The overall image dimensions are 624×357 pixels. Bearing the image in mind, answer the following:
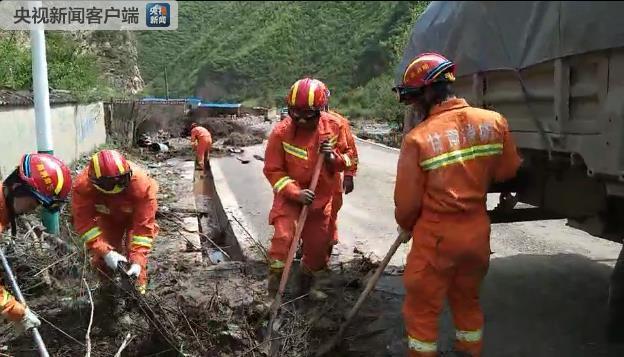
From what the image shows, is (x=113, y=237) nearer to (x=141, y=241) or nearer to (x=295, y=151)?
(x=141, y=241)

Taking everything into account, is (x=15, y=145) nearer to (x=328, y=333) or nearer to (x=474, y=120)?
(x=328, y=333)

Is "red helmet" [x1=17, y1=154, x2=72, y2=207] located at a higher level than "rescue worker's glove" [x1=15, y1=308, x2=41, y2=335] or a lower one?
higher

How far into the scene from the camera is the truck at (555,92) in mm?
2539

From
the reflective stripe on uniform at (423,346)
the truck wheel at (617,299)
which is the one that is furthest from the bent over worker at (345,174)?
the truck wheel at (617,299)

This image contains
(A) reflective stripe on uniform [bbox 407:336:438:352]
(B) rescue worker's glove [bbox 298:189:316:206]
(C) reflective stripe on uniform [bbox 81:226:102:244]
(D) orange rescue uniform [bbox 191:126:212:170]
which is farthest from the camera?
(D) orange rescue uniform [bbox 191:126:212:170]

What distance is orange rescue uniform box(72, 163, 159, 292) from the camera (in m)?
3.96

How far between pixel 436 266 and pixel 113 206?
2.46 m

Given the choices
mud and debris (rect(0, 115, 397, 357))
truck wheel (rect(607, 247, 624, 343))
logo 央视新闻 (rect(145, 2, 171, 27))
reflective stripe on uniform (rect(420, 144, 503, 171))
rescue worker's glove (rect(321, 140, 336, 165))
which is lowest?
mud and debris (rect(0, 115, 397, 357))

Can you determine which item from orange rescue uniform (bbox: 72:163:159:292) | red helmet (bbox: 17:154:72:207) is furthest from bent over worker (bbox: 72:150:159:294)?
red helmet (bbox: 17:154:72:207)

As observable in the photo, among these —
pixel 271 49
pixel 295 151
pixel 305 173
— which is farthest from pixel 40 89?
pixel 271 49

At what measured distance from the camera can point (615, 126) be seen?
2543 mm

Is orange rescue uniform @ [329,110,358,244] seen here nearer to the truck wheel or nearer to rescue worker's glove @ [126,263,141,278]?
rescue worker's glove @ [126,263,141,278]

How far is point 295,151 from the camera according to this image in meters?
4.45

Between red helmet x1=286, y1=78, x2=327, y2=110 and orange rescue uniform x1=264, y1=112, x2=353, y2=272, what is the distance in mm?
199
